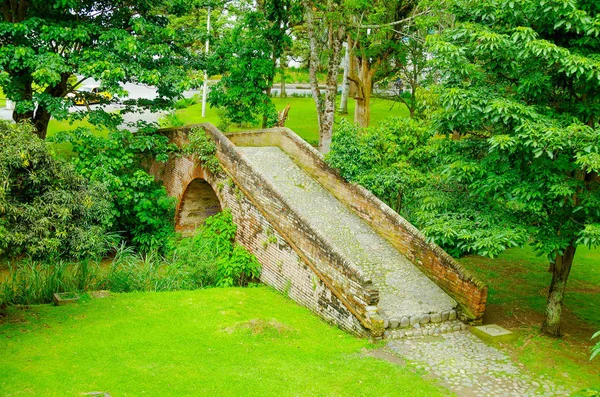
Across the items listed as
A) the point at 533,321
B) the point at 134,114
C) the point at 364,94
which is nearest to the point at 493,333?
the point at 533,321

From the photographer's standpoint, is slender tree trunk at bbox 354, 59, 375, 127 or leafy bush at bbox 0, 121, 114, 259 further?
slender tree trunk at bbox 354, 59, 375, 127

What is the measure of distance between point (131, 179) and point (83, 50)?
142 inches

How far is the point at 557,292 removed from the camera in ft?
35.5

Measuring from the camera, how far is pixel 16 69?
15.2 m

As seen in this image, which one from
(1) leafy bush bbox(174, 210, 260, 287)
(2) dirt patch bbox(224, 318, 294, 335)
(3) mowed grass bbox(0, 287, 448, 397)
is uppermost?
(1) leafy bush bbox(174, 210, 260, 287)

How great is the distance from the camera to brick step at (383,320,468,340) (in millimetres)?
10766

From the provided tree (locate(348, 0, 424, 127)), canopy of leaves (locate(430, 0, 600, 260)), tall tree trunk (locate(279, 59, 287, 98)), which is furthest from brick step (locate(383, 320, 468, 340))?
tall tree trunk (locate(279, 59, 287, 98))

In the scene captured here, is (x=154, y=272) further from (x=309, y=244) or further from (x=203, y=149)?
(x=309, y=244)

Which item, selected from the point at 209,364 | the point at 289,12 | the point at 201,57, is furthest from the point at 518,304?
the point at 289,12

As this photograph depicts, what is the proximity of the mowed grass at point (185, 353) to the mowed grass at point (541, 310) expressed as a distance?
236cm

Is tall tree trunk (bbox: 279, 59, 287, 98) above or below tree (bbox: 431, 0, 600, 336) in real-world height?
above

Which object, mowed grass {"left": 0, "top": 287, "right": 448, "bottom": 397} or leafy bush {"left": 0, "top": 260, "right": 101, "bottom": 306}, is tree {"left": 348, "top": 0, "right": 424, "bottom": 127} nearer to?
leafy bush {"left": 0, "top": 260, "right": 101, "bottom": 306}

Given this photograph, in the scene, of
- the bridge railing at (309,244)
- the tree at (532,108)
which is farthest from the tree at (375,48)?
the tree at (532,108)

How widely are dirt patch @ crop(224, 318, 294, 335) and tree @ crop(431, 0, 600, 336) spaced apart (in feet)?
13.2
